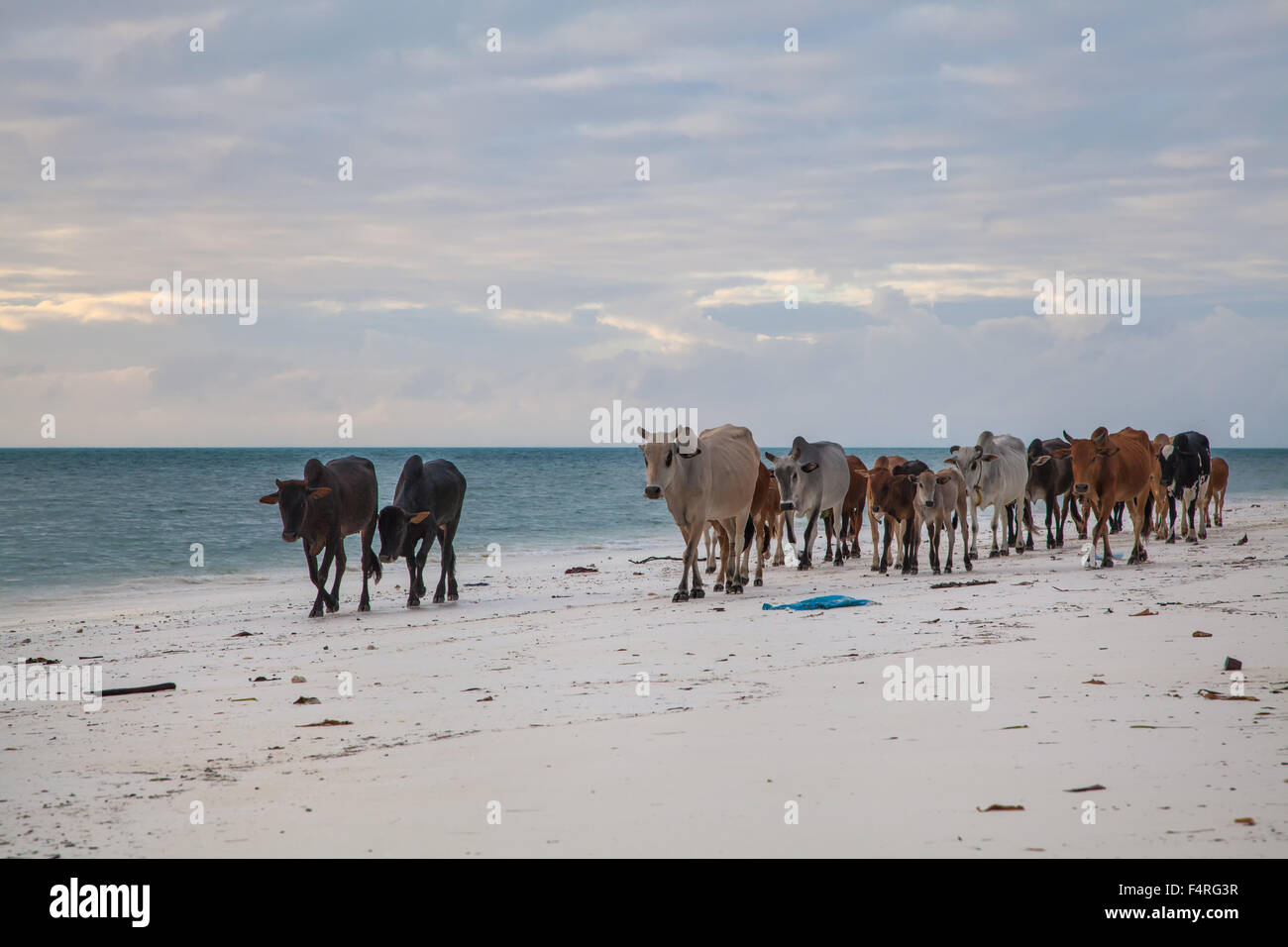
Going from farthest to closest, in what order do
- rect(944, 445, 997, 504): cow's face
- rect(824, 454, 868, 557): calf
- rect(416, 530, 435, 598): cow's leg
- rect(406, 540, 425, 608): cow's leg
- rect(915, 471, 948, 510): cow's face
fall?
rect(824, 454, 868, 557): calf, rect(944, 445, 997, 504): cow's face, rect(915, 471, 948, 510): cow's face, rect(416, 530, 435, 598): cow's leg, rect(406, 540, 425, 608): cow's leg

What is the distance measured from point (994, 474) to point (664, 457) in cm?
765

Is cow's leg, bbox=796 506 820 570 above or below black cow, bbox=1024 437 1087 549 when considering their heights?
below

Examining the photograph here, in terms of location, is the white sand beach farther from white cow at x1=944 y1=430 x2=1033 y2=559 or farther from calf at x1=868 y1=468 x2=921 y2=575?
white cow at x1=944 y1=430 x2=1033 y2=559

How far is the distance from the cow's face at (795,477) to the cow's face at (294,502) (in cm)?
757

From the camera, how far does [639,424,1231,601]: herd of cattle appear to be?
15195 millimetres

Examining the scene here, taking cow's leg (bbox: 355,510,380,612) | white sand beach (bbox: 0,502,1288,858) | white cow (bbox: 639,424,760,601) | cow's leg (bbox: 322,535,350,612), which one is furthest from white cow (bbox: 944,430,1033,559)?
cow's leg (bbox: 322,535,350,612)

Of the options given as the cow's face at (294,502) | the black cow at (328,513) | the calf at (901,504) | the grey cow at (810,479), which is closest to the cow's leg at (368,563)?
the black cow at (328,513)

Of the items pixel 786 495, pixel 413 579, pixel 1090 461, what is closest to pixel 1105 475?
pixel 1090 461

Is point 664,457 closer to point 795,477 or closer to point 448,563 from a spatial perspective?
point 448,563

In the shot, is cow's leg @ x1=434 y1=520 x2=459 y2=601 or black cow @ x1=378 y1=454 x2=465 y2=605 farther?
cow's leg @ x1=434 y1=520 x2=459 y2=601

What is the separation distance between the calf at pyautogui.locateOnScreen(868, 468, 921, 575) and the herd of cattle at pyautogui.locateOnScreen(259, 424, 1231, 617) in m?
0.02

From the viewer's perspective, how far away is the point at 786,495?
724 inches

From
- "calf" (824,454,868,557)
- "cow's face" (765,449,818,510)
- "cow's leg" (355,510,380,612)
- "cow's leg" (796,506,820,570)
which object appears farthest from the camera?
"calf" (824,454,868,557)
